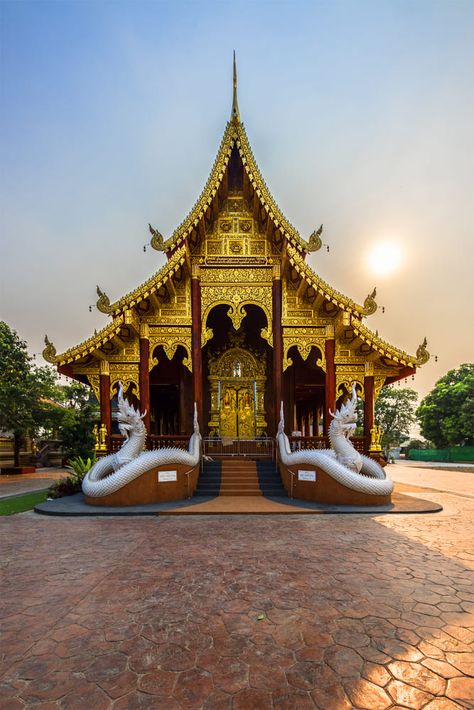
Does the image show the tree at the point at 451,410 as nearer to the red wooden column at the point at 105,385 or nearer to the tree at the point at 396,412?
the tree at the point at 396,412

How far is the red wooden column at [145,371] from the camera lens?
1275 centimetres

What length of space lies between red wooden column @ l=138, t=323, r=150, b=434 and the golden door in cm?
409

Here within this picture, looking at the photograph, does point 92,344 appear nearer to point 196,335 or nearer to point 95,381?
point 95,381

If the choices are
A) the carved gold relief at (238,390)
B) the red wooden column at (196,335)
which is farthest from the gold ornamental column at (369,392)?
the red wooden column at (196,335)

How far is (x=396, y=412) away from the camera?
5794cm

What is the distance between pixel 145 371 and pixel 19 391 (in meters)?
12.9

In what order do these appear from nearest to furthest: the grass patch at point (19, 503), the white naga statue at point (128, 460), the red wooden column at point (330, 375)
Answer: the white naga statue at point (128, 460)
the grass patch at point (19, 503)
the red wooden column at point (330, 375)

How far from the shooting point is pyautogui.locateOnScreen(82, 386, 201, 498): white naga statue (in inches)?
365

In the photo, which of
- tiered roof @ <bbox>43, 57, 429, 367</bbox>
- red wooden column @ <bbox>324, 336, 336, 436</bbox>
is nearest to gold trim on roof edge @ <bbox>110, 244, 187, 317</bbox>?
tiered roof @ <bbox>43, 57, 429, 367</bbox>

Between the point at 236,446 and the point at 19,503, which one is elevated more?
the point at 236,446

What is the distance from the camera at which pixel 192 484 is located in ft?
34.3

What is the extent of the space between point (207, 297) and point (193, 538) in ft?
28.7

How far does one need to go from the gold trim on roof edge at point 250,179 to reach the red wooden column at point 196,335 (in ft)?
4.71

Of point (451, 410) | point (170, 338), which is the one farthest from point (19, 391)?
point (451, 410)
